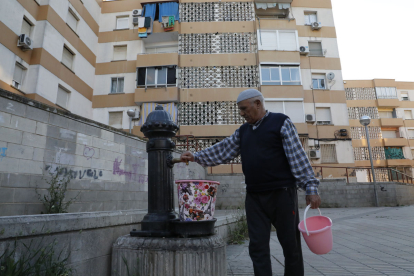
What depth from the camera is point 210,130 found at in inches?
739

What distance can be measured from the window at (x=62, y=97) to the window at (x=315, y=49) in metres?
17.4

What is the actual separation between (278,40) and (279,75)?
9.11 feet

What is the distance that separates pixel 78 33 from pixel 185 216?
19730mm

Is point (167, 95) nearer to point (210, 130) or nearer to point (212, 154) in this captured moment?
point (210, 130)

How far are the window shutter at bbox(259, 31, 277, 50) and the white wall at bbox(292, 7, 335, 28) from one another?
2.77 meters

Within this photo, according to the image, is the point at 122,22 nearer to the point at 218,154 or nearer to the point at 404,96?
the point at 218,154

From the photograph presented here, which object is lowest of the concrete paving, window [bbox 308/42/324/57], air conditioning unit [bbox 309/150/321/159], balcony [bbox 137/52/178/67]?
the concrete paving

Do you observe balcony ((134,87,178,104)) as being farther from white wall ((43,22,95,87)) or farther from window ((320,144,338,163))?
window ((320,144,338,163))

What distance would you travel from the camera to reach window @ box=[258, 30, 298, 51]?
20.4 metres

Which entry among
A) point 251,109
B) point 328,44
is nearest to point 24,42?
point 251,109

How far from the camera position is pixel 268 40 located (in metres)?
20.5

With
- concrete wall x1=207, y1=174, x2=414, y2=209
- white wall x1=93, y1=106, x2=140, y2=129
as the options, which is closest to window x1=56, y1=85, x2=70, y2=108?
white wall x1=93, y1=106, x2=140, y2=129

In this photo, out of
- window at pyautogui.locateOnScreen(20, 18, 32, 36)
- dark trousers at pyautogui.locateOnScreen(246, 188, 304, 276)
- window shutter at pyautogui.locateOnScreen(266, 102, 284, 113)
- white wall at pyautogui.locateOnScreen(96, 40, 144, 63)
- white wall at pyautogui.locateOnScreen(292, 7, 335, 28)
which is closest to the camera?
dark trousers at pyautogui.locateOnScreen(246, 188, 304, 276)

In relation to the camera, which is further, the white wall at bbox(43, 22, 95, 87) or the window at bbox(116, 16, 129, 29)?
the window at bbox(116, 16, 129, 29)
